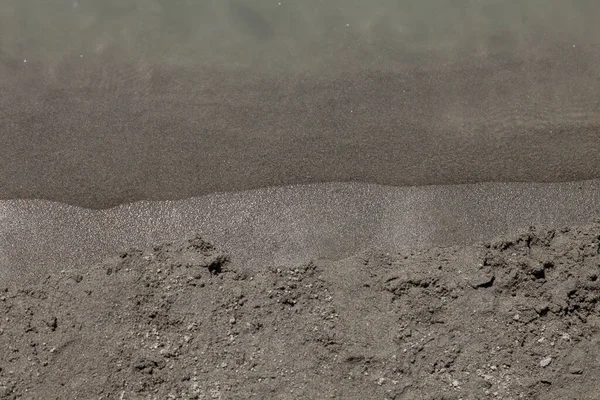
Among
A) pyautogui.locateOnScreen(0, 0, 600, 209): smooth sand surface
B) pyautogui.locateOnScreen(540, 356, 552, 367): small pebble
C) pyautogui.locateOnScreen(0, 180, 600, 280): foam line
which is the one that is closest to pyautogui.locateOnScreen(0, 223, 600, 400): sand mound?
pyautogui.locateOnScreen(540, 356, 552, 367): small pebble

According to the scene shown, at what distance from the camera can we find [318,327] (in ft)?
14.6

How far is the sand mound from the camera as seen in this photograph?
426cm

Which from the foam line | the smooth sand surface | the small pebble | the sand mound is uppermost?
the smooth sand surface

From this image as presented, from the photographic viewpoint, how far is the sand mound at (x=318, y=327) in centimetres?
426

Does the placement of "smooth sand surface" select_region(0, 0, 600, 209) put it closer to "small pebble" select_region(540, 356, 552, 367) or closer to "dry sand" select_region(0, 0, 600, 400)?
"dry sand" select_region(0, 0, 600, 400)

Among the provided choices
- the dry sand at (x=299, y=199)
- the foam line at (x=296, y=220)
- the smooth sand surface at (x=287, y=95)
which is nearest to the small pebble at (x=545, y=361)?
the dry sand at (x=299, y=199)

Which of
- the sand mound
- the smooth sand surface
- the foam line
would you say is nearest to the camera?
the sand mound

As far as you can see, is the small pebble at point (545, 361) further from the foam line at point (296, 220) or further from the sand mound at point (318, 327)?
the foam line at point (296, 220)

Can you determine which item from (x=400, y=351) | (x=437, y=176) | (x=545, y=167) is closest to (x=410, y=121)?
(x=437, y=176)

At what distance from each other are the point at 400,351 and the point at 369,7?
307cm

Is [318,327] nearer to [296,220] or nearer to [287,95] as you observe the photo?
[296,220]

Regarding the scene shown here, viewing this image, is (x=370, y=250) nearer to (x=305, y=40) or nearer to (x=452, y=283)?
(x=452, y=283)

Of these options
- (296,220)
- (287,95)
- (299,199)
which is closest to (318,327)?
(296,220)

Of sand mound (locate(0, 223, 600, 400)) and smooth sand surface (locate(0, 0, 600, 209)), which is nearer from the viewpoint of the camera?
sand mound (locate(0, 223, 600, 400))
